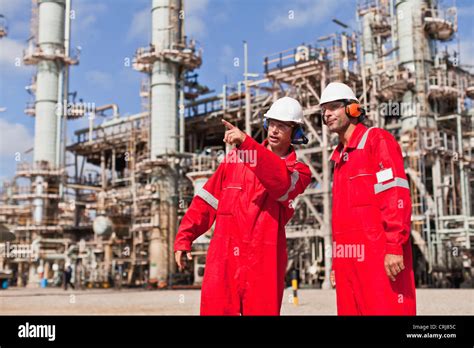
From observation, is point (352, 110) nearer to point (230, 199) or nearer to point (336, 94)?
point (336, 94)

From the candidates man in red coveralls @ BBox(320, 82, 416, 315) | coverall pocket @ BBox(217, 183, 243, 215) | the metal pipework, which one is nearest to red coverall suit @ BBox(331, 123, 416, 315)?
man in red coveralls @ BBox(320, 82, 416, 315)

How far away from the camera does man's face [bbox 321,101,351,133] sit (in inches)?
203

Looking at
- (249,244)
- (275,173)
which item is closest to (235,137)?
(275,173)

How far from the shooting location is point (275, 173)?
14.9 ft

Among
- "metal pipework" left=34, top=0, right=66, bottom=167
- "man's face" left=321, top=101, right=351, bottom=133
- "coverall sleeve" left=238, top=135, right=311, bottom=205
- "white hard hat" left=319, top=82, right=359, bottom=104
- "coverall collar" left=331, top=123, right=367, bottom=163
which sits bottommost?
"coverall sleeve" left=238, top=135, right=311, bottom=205

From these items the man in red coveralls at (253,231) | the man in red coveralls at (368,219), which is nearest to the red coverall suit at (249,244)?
the man in red coveralls at (253,231)

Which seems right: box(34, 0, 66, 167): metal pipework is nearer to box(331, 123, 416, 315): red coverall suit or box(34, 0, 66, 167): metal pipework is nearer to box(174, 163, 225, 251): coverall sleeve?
box(174, 163, 225, 251): coverall sleeve

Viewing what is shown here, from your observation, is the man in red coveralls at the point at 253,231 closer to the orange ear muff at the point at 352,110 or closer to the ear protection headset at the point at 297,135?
the ear protection headset at the point at 297,135

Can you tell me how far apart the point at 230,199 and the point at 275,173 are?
656mm

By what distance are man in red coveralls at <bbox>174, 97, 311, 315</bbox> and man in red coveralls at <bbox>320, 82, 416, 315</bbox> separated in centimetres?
37
